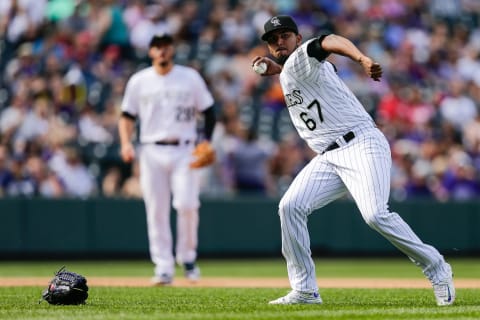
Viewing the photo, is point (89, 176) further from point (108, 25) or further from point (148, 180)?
point (148, 180)

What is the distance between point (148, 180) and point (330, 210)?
17.3ft

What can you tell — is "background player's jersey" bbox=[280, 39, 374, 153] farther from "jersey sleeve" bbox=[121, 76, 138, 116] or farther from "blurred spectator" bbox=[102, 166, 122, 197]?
"blurred spectator" bbox=[102, 166, 122, 197]

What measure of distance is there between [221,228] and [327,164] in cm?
779

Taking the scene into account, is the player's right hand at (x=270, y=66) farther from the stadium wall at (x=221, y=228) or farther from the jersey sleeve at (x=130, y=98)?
the stadium wall at (x=221, y=228)

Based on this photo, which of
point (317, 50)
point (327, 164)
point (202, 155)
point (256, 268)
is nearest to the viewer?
point (317, 50)

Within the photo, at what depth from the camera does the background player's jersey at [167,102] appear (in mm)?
10312

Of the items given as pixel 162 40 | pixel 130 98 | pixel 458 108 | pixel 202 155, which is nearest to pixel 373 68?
pixel 202 155

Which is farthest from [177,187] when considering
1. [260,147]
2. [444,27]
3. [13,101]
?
[444,27]

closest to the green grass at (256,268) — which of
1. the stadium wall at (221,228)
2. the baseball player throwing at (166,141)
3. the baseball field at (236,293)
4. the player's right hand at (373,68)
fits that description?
the baseball field at (236,293)

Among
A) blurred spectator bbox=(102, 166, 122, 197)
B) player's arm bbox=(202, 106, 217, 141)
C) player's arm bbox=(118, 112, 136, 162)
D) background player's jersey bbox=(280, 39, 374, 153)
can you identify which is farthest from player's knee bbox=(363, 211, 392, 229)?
blurred spectator bbox=(102, 166, 122, 197)

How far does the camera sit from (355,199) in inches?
275

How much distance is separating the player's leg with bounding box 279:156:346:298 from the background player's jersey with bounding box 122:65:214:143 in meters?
3.22

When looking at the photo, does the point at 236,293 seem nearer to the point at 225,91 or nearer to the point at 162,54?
A: the point at 162,54

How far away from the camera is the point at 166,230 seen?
10.3 metres
